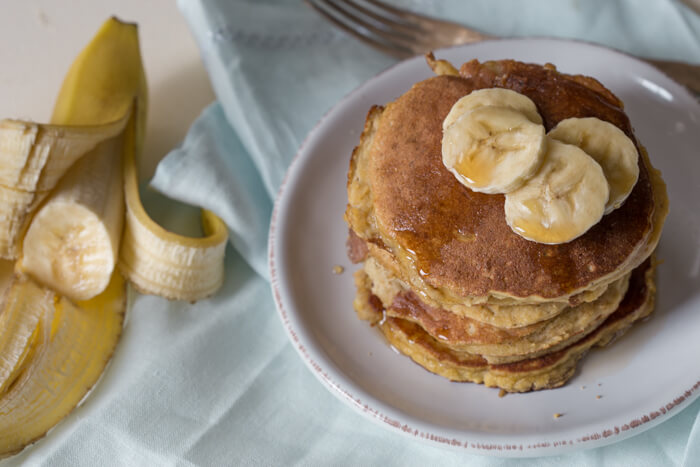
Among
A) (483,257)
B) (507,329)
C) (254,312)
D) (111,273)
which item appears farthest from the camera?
(254,312)

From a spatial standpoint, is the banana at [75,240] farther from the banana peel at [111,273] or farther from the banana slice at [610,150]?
the banana slice at [610,150]

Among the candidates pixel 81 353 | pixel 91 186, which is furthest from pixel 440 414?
pixel 91 186

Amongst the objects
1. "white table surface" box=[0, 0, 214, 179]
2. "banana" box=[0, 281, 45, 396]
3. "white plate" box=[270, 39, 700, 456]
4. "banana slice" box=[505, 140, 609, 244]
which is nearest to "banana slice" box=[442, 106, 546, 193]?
"banana slice" box=[505, 140, 609, 244]

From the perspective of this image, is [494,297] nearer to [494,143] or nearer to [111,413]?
[494,143]

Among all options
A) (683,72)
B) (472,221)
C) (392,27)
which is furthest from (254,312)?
(683,72)

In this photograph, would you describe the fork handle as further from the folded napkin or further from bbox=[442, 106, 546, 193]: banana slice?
bbox=[442, 106, 546, 193]: banana slice

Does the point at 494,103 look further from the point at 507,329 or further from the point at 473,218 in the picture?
the point at 507,329

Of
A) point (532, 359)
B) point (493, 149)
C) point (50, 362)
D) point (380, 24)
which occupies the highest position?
point (493, 149)
